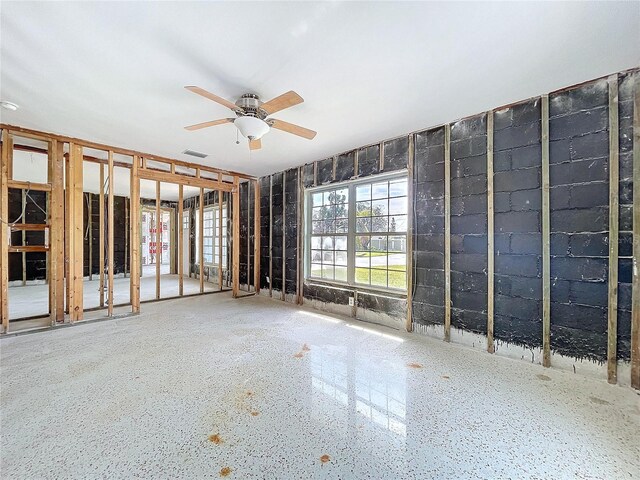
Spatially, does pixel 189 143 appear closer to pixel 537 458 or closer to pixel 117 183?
pixel 117 183

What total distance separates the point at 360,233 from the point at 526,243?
6.72ft

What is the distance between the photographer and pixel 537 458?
146 cm

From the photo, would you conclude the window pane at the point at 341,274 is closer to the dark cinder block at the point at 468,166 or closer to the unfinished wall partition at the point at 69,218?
the dark cinder block at the point at 468,166

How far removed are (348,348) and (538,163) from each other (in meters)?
2.71

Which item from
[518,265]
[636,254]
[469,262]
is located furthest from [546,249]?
[469,262]

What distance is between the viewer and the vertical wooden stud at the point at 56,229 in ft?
11.7

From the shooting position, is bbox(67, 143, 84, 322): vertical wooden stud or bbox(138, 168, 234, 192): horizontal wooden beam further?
bbox(138, 168, 234, 192): horizontal wooden beam

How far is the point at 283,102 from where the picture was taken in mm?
2145

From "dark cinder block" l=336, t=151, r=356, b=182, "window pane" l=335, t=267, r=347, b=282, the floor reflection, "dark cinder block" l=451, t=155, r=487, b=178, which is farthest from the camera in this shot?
"window pane" l=335, t=267, r=347, b=282

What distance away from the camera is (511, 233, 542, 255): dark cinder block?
2557 mm

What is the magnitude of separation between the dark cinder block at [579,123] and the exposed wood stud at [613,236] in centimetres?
6

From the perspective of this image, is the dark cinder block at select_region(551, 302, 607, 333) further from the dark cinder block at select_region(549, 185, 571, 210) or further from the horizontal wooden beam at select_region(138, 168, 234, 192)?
the horizontal wooden beam at select_region(138, 168, 234, 192)

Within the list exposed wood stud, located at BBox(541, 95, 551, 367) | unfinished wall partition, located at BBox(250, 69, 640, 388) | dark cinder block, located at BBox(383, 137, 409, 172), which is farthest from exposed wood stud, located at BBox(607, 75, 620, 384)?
dark cinder block, located at BBox(383, 137, 409, 172)

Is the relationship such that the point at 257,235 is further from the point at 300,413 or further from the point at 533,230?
the point at 533,230
